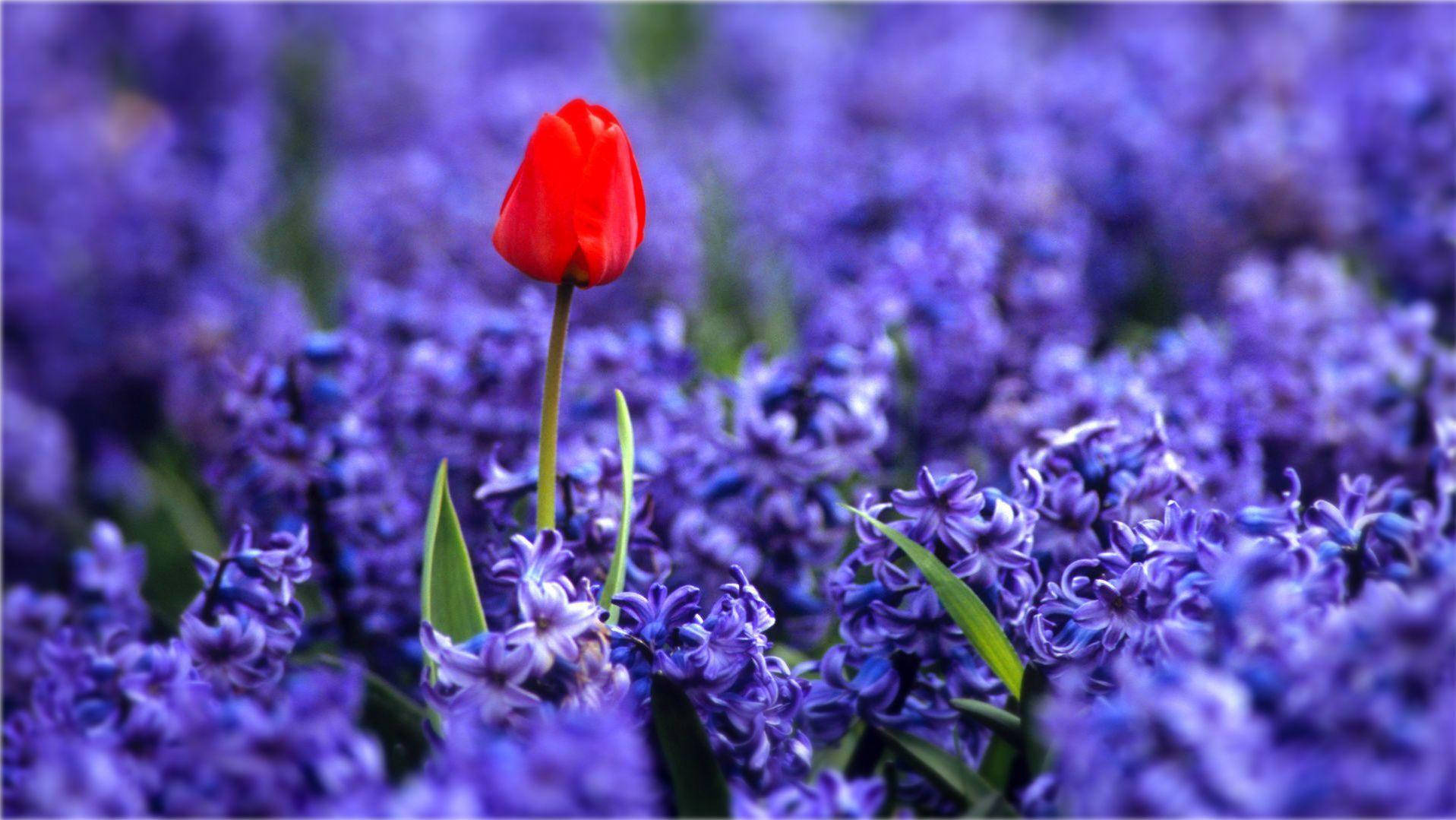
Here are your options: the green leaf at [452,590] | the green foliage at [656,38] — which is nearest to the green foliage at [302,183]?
the green foliage at [656,38]

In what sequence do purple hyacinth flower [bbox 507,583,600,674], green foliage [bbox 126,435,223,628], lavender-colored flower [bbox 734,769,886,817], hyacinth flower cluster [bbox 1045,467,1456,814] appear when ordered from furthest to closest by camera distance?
green foliage [bbox 126,435,223,628] → purple hyacinth flower [bbox 507,583,600,674] → lavender-colored flower [bbox 734,769,886,817] → hyacinth flower cluster [bbox 1045,467,1456,814]

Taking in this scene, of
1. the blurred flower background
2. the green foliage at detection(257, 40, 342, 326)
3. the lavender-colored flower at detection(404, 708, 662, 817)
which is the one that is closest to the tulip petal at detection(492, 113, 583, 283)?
the blurred flower background

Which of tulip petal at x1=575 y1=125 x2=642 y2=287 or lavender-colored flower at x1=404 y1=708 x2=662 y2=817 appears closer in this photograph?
lavender-colored flower at x1=404 y1=708 x2=662 y2=817

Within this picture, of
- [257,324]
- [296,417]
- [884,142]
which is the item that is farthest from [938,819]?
[884,142]

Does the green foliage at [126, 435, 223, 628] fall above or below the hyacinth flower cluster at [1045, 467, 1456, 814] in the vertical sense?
below

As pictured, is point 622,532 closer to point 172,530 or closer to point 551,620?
point 551,620

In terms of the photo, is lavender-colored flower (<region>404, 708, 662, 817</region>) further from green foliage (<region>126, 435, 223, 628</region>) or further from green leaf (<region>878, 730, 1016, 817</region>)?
green foliage (<region>126, 435, 223, 628</region>)

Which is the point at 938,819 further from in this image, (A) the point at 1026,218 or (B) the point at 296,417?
(A) the point at 1026,218
